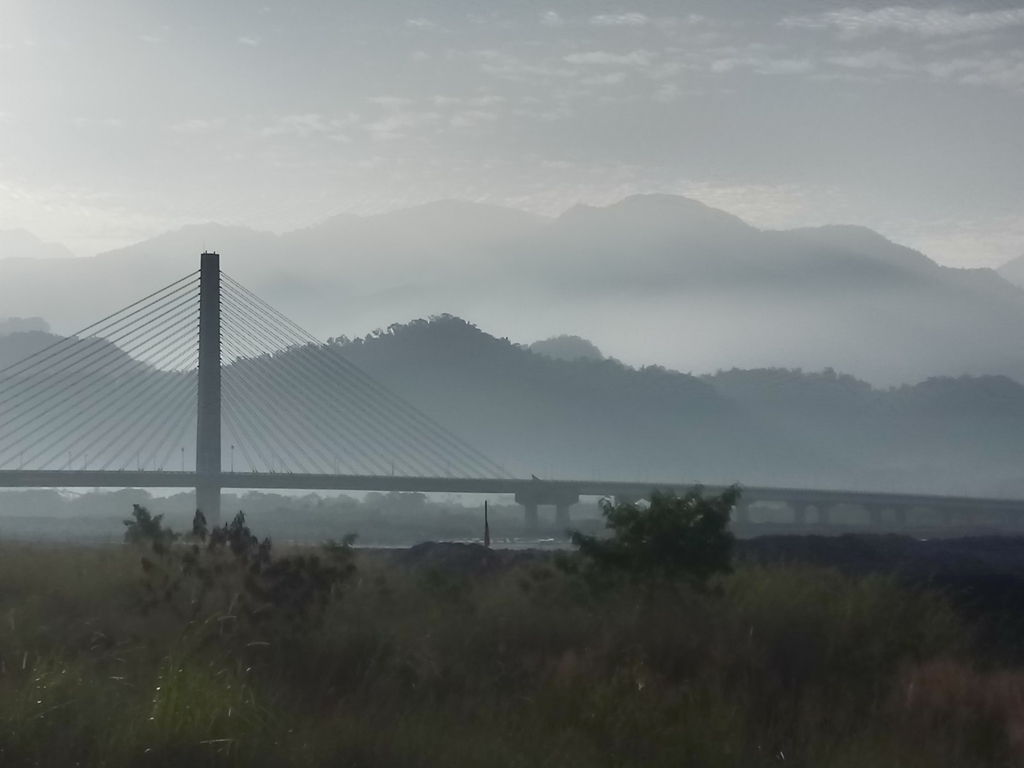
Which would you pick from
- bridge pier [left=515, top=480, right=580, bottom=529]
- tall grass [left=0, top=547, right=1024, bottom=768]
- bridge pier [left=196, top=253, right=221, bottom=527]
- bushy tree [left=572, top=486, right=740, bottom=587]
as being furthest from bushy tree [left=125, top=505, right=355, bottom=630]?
bridge pier [left=515, top=480, right=580, bottom=529]

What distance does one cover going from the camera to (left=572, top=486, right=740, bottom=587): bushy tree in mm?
17438

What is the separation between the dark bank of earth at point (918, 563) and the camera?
55.6 ft

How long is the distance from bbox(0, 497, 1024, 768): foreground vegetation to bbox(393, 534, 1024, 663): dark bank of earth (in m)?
1.09

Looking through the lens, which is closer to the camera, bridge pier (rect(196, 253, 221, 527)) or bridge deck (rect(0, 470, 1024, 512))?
bridge pier (rect(196, 253, 221, 527))

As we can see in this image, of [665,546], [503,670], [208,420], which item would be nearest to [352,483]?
[208,420]

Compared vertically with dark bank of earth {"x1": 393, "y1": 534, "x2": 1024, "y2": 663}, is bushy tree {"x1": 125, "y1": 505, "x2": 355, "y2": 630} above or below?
above

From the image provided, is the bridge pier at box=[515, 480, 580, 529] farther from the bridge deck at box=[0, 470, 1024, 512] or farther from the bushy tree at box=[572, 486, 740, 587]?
the bushy tree at box=[572, 486, 740, 587]

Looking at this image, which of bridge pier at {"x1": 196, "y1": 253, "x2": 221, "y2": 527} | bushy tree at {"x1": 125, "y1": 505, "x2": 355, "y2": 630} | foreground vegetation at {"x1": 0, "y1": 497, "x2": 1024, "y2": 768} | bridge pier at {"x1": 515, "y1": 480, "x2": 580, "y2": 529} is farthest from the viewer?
bridge pier at {"x1": 515, "y1": 480, "x2": 580, "y2": 529}

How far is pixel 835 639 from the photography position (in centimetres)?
1381

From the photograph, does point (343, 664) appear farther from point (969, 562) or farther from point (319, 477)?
point (319, 477)

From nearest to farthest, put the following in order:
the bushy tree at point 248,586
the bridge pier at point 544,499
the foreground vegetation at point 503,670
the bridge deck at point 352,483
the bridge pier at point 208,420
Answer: the foreground vegetation at point 503,670
the bushy tree at point 248,586
the bridge pier at point 208,420
the bridge deck at point 352,483
the bridge pier at point 544,499

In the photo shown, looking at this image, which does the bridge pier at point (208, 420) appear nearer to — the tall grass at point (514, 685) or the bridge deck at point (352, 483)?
the bridge deck at point (352, 483)

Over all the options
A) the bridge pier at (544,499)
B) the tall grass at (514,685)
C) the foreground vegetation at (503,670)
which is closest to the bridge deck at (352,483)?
the bridge pier at (544,499)

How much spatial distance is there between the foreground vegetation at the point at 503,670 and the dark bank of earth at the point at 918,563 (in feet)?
3.58
